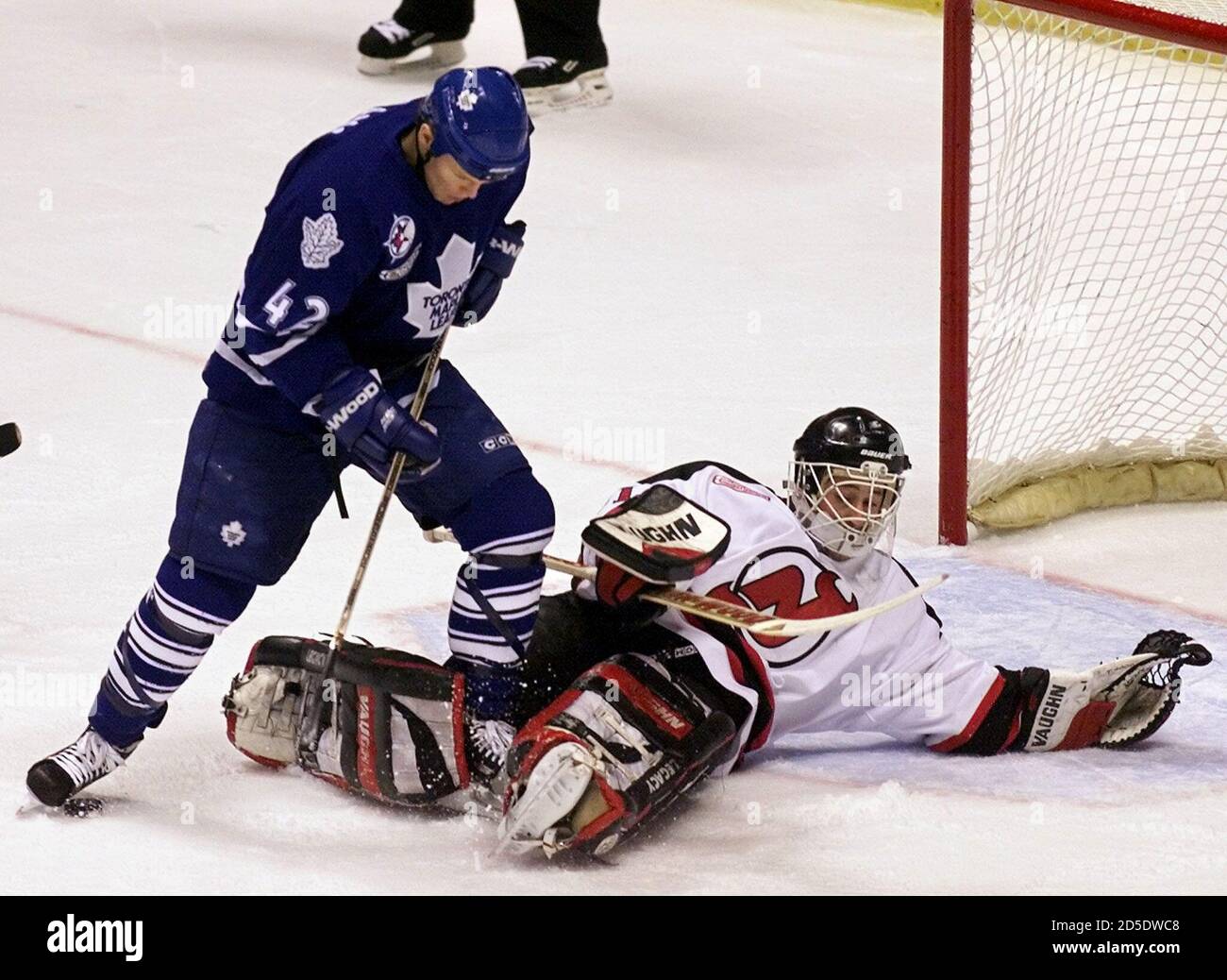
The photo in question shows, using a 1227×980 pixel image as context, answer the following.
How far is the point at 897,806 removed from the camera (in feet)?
10.0

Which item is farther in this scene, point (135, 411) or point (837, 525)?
point (135, 411)

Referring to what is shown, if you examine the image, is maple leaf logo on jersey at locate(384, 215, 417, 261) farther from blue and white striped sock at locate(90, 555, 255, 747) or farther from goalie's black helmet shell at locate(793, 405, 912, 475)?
goalie's black helmet shell at locate(793, 405, 912, 475)

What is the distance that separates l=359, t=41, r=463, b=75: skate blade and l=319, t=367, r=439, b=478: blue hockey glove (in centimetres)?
511

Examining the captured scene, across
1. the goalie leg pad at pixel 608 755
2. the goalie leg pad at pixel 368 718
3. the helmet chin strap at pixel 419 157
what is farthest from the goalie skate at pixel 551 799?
the helmet chin strap at pixel 419 157

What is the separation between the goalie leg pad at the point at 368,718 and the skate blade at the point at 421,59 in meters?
4.92

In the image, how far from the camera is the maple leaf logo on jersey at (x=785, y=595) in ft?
10.2

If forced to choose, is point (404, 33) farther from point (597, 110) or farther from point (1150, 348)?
point (1150, 348)

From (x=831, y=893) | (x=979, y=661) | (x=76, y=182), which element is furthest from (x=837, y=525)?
(x=76, y=182)

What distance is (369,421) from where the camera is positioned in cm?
276

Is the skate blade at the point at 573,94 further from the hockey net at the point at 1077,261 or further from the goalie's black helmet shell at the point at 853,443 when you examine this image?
the goalie's black helmet shell at the point at 853,443

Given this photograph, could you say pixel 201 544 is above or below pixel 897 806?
above

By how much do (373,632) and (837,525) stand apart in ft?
3.35

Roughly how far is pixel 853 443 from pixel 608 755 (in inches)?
25.3

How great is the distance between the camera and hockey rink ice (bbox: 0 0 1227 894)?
2924mm
